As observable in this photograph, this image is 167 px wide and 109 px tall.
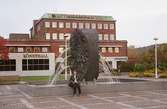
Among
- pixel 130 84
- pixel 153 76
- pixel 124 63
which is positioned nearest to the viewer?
pixel 130 84

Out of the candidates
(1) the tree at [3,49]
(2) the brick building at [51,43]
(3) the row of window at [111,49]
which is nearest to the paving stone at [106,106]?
(1) the tree at [3,49]

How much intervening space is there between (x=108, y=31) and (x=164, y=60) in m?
33.9

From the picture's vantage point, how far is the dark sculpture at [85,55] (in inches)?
1070

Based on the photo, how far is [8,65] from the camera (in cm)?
6838

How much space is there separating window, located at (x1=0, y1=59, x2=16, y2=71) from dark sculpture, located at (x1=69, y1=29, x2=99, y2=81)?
40.4 m

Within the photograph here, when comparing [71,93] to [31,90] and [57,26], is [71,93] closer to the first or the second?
[31,90]

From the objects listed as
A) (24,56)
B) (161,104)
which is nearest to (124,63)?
(24,56)

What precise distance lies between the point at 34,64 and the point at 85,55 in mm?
43063

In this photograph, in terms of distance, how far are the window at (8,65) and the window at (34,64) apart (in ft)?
6.02

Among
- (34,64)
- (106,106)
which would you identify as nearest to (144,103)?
(106,106)

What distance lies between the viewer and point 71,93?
89.4ft

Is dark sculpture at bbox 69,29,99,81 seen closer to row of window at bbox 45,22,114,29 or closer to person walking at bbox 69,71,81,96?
person walking at bbox 69,71,81,96

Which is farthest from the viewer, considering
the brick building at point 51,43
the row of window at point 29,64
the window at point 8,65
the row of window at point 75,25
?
the row of window at point 75,25

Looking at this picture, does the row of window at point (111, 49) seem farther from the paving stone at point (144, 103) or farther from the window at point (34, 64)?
the paving stone at point (144, 103)
